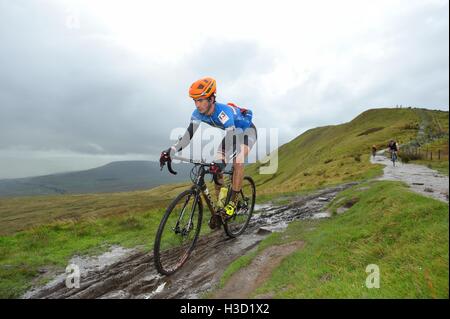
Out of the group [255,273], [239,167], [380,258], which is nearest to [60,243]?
[239,167]

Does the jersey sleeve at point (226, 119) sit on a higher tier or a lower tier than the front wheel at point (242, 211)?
higher

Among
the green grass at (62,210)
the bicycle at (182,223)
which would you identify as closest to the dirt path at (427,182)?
the bicycle at (182,223)

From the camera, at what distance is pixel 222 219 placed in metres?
9.53

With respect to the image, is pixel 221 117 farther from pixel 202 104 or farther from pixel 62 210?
pixel 62 210

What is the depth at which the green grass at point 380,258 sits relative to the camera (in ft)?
14.2

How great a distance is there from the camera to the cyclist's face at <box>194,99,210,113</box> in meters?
8.67

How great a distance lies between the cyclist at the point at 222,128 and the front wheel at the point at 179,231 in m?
0.95

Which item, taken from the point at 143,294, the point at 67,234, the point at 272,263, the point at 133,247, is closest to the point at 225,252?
the point at 272,263

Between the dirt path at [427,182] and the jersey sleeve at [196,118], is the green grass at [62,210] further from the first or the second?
the jersey sleeve at [196,118]

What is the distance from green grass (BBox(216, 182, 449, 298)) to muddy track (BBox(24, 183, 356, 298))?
0.83 meters

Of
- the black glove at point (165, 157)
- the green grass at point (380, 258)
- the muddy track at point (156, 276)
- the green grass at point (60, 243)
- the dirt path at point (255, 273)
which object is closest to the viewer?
the green grass at point (380, 258)
